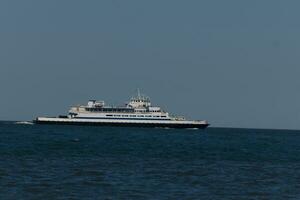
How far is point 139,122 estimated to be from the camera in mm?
170125

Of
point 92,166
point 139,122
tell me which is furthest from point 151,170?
point 139,122

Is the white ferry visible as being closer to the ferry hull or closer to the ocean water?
the ferry hull

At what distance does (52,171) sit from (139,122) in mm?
129385

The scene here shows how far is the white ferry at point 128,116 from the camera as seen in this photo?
561ft

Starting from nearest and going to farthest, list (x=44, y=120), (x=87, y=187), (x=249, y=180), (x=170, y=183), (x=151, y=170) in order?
(x=87, y=187), (x=170, y=183), (x=249, y=180), (x=151, y=170), (x=44, y=120)

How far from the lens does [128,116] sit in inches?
6718

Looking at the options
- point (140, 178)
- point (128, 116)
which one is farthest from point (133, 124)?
point (140, 178)

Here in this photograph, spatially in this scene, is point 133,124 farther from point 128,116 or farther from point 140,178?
point 140,178

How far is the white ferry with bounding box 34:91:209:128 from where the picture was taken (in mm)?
170875

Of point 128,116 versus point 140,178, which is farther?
point 128,116

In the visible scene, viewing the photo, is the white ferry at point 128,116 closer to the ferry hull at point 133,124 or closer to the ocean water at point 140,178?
the ferry hull at point 133,124

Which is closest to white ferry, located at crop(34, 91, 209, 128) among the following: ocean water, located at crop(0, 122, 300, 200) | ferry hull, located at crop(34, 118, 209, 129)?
ferry hull, located at crop(34, 118, 209, 129)

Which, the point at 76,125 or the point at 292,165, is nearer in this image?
the point at 292,165

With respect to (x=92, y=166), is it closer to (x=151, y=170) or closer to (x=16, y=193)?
(x=151, y=170)
